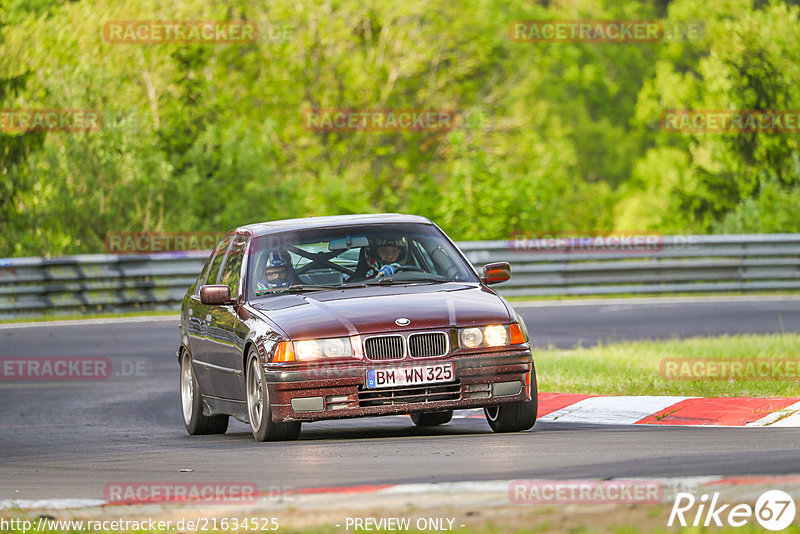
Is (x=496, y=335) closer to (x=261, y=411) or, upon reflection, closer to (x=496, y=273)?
(x=496, y=273)

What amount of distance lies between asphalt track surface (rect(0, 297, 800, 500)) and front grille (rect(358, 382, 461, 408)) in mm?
268

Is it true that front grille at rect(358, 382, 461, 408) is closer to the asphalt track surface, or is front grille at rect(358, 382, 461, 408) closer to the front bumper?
the front bumper

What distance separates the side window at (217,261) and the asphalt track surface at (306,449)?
1240mm

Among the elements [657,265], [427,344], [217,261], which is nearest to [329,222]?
[217,261]

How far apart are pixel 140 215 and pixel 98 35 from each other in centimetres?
592

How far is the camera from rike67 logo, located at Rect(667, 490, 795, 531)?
219 inches

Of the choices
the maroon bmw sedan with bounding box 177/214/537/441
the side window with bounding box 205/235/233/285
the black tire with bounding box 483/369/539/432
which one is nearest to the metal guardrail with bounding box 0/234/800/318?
the side window with bounding box 205/235/233/285

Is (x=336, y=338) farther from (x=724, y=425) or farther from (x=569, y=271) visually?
(x=569, y=271)

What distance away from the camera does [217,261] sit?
12086mm

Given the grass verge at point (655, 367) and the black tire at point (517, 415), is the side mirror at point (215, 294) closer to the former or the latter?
the black tire at point (517, 415)

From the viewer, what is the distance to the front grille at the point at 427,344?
9430 mm

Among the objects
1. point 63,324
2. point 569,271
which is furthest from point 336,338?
Answer: point 569,271

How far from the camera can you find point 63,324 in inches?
906

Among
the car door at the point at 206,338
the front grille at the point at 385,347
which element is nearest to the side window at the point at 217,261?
the car door at the point at 206,338
